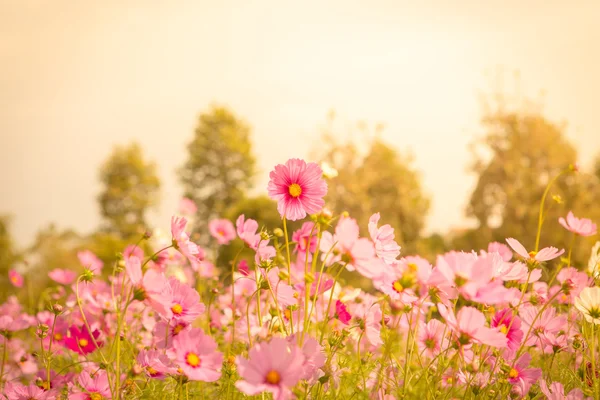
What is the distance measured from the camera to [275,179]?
1.34m

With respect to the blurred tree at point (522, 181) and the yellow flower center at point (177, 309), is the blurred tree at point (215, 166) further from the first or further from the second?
the yellow flower center at point (177, 309)

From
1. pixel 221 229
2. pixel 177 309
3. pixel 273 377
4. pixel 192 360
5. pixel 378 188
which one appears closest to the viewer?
pixel 273 377

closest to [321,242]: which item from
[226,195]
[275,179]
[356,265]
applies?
[356,265]

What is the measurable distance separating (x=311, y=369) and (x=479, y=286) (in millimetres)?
441

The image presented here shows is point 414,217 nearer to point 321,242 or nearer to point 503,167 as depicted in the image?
point 503,167

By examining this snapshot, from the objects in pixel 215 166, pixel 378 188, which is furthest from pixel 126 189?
pixel 378 188

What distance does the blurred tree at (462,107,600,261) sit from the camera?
32.3 ft

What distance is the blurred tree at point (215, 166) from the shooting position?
18578 millimetres

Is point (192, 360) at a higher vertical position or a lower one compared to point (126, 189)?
lower

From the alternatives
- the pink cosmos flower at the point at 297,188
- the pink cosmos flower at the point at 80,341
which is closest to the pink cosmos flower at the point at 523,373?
the pink cosmos flower at the point at 297,188

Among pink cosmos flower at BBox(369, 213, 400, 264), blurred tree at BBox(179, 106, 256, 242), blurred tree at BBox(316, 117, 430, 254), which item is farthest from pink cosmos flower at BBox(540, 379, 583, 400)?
blurred tree at BBox(179, 106, 256, 242)

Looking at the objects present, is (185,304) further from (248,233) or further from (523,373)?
(523,373)

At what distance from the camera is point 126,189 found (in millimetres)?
20469

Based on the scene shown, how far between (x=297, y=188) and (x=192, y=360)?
54cm
